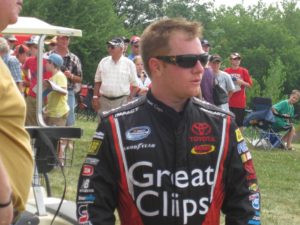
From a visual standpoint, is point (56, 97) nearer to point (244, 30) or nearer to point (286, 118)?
point (286, 118)

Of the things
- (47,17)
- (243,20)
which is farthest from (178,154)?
(243,20)

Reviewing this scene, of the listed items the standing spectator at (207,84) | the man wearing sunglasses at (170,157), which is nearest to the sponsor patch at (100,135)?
the man wearing sunglasses at (170,157)

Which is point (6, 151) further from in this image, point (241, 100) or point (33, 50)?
point (241, 100)

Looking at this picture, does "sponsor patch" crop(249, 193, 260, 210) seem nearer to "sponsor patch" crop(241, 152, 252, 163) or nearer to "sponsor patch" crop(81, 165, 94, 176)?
"sponsor patch" crop(241, 152, 252, 163)

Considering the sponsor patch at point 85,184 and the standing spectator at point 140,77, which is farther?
the standing spectator at point 140,77

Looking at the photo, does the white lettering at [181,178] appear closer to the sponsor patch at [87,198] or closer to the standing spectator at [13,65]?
the sponsor patch at [87,198]

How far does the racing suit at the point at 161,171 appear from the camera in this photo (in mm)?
3395

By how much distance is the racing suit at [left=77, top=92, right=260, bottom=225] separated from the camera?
3395mm

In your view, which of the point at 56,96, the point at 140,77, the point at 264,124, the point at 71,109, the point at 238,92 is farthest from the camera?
the point at 264,124

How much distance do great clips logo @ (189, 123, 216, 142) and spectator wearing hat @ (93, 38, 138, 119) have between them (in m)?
8.77

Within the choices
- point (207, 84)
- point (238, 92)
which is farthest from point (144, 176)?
point (238, 92)

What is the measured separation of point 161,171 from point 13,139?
857mm

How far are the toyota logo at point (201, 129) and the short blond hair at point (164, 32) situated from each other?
356mm

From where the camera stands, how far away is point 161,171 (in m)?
3.40
